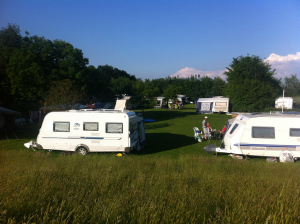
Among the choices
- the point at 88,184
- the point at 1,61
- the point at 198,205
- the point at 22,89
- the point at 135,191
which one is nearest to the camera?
the point at 198,205

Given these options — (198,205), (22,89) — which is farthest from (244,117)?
(22,89)

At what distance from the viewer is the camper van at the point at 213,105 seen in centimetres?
3347

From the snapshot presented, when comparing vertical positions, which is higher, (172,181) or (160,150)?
(172,181)

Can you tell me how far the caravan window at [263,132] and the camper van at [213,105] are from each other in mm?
25492

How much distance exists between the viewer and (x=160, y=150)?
449 inches

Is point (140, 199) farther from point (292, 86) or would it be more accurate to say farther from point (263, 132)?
point (292, 86)

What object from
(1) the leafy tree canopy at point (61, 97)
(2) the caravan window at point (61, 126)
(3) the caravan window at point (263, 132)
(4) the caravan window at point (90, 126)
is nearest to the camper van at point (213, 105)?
(1) the leafy tree canopy at point (61, 97)

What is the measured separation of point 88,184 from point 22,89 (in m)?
23.0

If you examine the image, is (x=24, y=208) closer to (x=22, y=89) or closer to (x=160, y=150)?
(x=160, y=150)

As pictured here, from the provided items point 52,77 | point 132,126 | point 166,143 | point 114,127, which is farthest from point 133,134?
point 52,77

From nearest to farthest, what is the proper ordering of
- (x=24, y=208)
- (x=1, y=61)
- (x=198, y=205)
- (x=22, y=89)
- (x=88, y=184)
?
(x=24, y=208)
(x=198, y=205)
(x=88, y=184)
(x=22, y=89)
(x=1, y=61)

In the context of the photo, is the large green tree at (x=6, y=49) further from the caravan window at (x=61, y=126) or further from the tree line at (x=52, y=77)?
the caravan window at (x=61, y=126)

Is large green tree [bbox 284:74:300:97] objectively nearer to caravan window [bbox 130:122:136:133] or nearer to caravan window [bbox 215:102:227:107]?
caravan window [bbox 215:102:227:107]

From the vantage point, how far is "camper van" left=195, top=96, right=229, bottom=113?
33.5 meters
